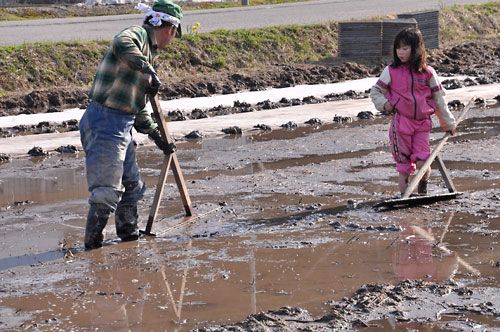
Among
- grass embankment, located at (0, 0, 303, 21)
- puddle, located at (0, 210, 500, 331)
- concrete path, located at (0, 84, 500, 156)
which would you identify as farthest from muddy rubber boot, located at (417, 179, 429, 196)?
grass embankment, located at (0, 0, 303, 21)

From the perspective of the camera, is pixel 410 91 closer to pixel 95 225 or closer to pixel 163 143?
pixel 163 143

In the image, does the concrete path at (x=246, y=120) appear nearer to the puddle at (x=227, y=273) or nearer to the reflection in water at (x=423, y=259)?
the puddle at (x=227, y=273)

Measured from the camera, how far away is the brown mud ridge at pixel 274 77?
1694 centimetres

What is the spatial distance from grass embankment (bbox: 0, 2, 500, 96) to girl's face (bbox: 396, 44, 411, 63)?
9.12 meters

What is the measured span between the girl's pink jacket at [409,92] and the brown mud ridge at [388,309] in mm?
2777

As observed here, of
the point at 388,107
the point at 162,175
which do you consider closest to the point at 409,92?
the point at 388,107

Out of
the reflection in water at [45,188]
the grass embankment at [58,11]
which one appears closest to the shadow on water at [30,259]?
the reflection in water at [45,188]

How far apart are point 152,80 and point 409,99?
2561mm

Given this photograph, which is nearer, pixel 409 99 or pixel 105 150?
pixel 105 150

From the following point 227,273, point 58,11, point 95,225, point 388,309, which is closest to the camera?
point 388,309

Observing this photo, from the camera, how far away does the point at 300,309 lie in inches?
262

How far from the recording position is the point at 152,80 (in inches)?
324

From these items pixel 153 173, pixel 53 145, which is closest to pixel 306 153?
pixel 153 173

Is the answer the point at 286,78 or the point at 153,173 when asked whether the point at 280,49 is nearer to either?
the point at 286,78
